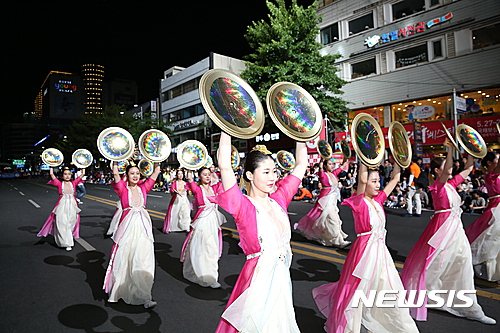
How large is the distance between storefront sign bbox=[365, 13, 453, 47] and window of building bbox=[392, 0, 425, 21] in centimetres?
96

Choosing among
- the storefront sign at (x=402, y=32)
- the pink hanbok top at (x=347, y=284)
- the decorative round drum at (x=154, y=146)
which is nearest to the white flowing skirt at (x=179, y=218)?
the decorative round drum at (x=154, y=146)

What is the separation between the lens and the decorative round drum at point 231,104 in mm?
2230

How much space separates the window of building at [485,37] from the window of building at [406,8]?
3647 mm

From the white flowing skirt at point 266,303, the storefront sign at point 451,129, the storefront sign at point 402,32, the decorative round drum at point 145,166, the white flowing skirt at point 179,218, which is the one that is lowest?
the white flowing skirt at point 179,218

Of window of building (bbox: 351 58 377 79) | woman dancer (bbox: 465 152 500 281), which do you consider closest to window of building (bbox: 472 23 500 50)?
window of building (bbox: 351 58 377 79)

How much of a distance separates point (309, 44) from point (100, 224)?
1471 cm

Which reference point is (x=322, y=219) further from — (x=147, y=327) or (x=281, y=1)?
(x=281, y=1)

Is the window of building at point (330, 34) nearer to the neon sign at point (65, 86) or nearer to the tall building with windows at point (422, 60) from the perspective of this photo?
the tall building with windows at point (422, 60)

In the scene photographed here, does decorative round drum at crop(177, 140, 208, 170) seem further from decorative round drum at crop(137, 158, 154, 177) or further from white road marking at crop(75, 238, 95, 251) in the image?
white road marking at crop(75, 238, 95, 251)

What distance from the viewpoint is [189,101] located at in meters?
40.3

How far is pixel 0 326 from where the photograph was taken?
3.74 meters

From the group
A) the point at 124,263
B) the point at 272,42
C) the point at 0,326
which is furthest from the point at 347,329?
the point at 272,42

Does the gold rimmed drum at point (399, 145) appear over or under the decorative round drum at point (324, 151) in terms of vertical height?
under

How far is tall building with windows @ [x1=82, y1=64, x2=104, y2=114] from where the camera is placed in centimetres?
16675
